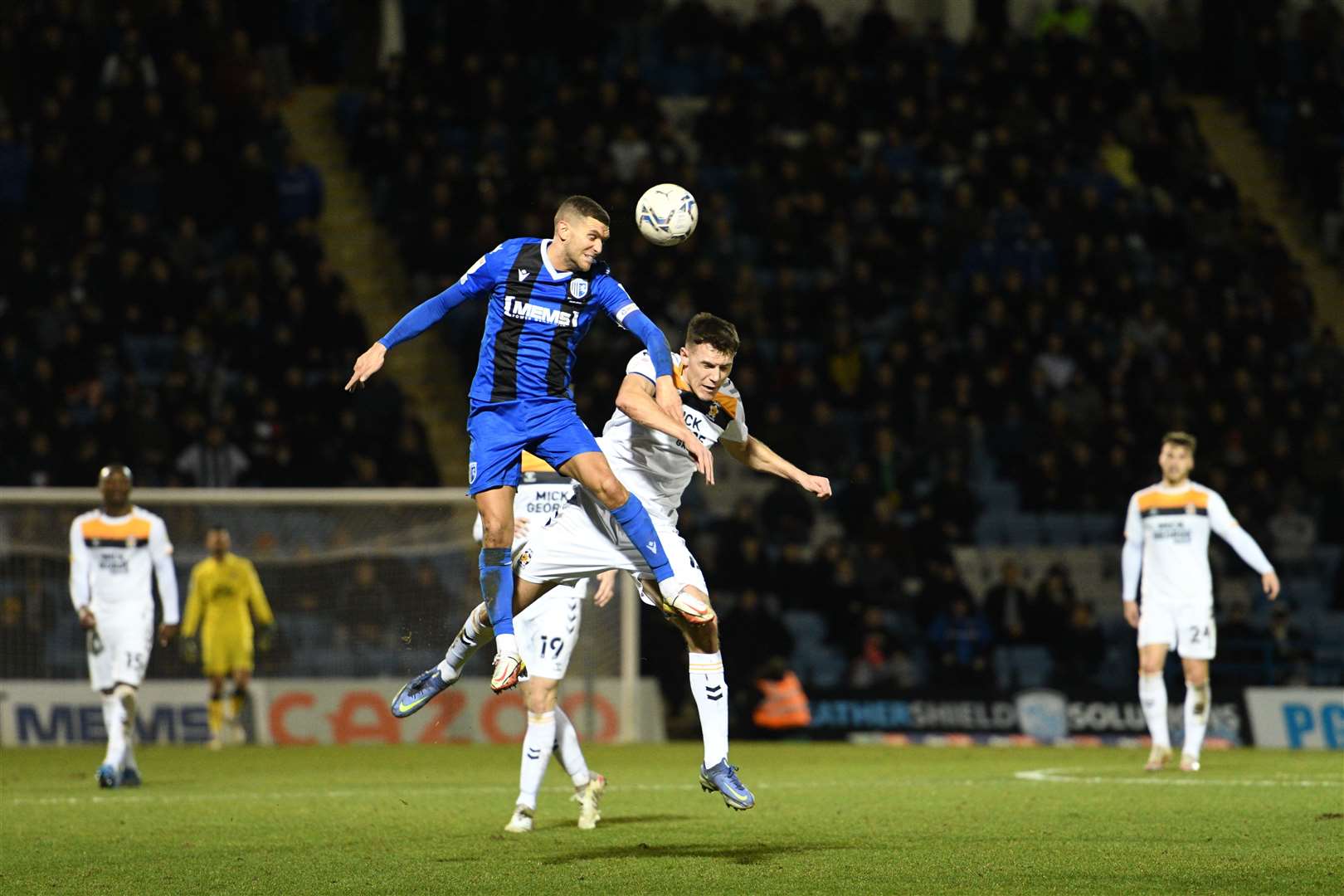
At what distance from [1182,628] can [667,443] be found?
6.37 m

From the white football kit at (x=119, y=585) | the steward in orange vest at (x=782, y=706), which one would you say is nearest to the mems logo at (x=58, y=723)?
the white football kit at (x=119, y=585)

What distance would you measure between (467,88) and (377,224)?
6.49 ft

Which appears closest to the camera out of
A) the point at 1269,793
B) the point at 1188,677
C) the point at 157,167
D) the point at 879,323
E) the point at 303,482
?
the point at 1269,793

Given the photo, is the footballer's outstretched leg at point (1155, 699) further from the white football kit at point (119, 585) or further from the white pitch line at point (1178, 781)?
the white football kit at point (119, 585)

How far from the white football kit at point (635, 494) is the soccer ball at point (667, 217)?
1.90 ft

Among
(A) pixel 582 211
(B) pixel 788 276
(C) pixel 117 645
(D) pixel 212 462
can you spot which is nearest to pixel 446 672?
(A) pixel 582 211

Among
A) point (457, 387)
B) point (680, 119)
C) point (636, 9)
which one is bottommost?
point (457, 387)

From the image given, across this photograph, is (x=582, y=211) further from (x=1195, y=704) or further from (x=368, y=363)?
(x=1195, y=704)

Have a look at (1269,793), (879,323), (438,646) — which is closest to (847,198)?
(879,323)

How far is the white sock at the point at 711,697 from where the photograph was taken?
869 centimetres

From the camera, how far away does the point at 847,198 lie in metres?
23.6

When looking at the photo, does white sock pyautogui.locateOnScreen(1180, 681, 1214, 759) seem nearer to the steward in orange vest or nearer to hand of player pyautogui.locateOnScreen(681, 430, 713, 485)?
the steward in orange vest

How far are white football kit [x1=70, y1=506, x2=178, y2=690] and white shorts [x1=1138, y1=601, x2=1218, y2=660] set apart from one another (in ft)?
23.7

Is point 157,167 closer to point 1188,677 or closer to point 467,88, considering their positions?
point 467,88
